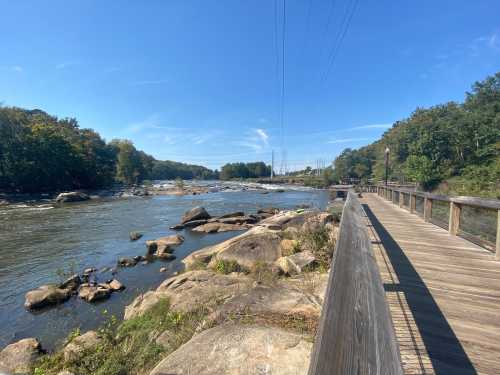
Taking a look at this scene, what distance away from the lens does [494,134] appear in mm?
31219

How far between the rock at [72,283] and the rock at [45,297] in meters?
0.40

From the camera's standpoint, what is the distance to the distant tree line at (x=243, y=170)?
124 meters

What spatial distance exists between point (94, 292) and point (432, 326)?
26.2ft

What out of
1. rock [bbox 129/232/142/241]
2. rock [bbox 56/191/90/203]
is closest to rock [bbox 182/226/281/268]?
rock [bbox 129/232/142/241]

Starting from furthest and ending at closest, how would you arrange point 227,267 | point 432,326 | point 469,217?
point 227,267 → point 469,217 → point 432,326

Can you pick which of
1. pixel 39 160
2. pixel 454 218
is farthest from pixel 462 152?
pixel 39 160

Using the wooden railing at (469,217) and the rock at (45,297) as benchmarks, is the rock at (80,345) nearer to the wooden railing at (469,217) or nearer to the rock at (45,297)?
the rock at (45,297)

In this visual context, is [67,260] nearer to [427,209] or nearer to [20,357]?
[20,357]

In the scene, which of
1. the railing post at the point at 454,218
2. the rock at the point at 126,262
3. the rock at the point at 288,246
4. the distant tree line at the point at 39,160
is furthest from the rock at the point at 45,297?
the distant tree line at the point at 39,160

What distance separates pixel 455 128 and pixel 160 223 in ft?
148

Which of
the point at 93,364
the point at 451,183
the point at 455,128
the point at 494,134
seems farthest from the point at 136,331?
the point at 455,128

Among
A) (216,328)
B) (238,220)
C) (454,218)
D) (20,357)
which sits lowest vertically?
(20,357)

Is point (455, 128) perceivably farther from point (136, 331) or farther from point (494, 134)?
point (136, 331)

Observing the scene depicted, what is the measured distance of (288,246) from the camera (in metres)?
6.56
